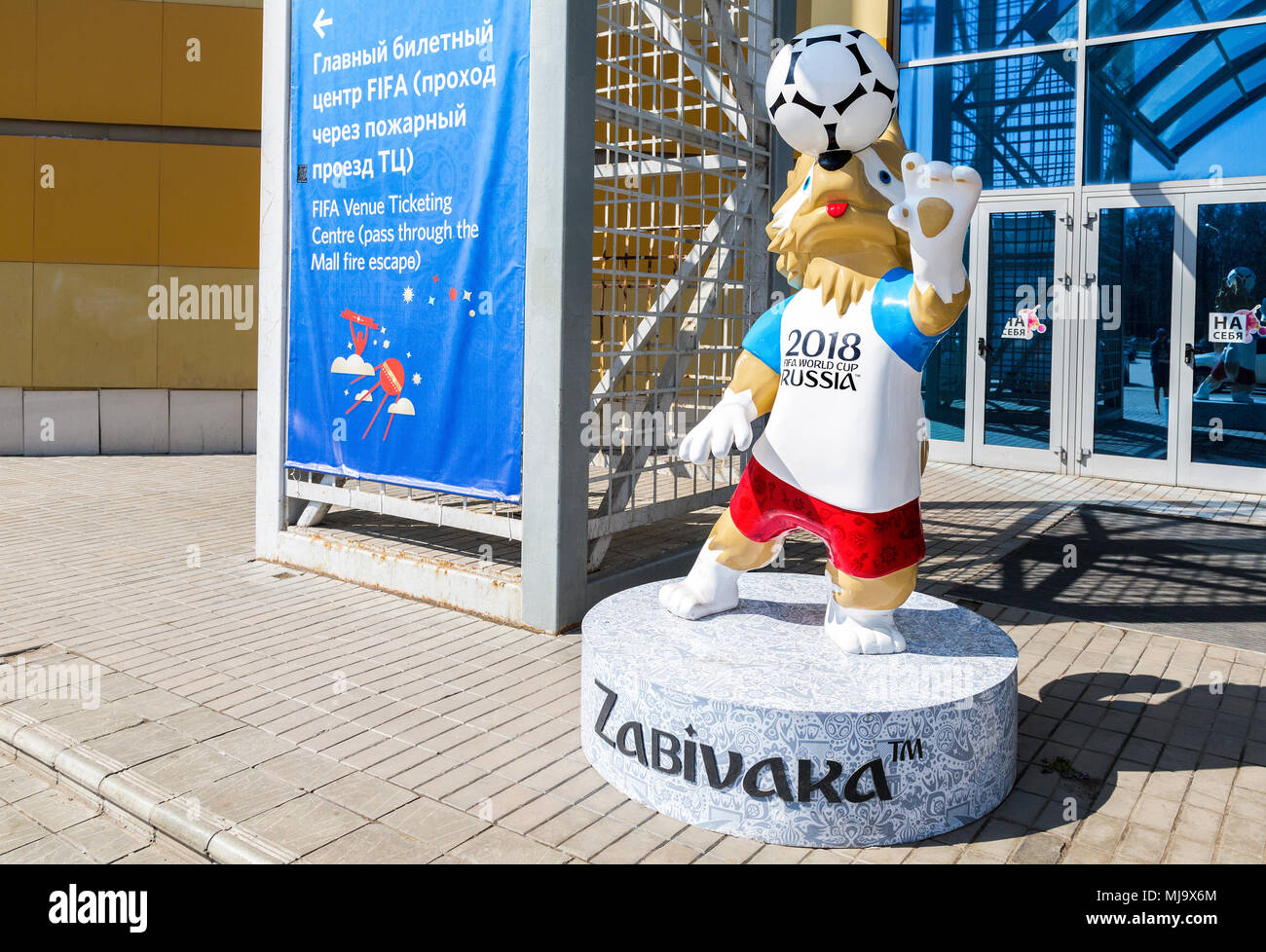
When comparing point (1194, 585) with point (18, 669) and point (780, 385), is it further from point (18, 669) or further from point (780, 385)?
point (18, 669)

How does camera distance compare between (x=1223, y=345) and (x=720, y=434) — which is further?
(x=1223, y=345)

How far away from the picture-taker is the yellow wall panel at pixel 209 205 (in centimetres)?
1207

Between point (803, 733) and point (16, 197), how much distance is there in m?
11.5

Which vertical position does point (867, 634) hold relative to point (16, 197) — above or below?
below

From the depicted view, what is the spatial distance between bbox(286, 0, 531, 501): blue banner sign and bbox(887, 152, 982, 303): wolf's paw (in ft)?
8.47

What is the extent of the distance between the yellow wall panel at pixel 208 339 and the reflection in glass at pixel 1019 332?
8163mm

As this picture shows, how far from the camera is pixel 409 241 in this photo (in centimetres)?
617

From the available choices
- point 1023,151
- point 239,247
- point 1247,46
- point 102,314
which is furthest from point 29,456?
point 1247,46

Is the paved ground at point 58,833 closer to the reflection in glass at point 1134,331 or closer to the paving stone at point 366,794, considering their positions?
the paving stone at point 366,794

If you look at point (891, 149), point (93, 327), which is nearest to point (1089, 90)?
point (891, 149)

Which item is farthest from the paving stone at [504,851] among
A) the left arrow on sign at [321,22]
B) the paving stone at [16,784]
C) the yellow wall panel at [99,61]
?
the yellow wall panel at [99,61]

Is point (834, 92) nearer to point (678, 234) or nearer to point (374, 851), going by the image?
point (374, 851)

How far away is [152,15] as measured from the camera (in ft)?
39.0

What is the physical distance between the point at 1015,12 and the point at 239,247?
8.74 metres
